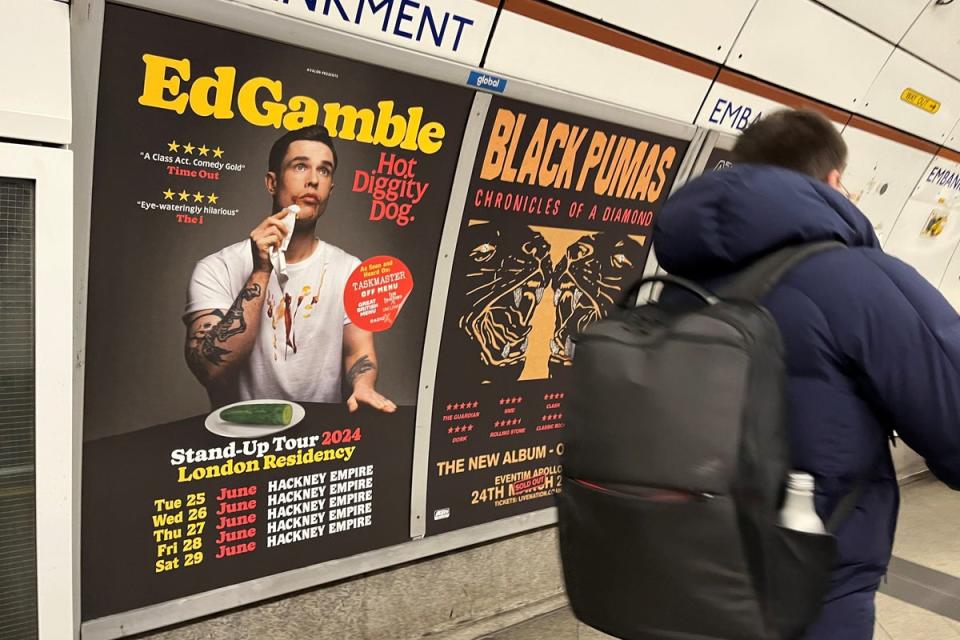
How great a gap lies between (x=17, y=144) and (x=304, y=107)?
Result: 0.91 metres

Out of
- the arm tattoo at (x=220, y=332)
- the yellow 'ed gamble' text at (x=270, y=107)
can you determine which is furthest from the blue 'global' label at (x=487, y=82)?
the arm tattoo at (x=220, y=332)

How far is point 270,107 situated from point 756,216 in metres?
1.63

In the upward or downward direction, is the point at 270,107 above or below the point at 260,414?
above

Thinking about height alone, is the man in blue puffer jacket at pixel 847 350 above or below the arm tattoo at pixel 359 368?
above

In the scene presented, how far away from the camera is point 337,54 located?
244 centimetres

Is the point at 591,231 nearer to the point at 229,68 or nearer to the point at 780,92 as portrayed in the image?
the point at 780,92

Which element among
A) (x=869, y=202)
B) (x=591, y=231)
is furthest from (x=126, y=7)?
(x=869, y=202)

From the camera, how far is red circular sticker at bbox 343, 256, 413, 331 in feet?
9.30

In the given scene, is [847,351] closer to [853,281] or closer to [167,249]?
[853,281]

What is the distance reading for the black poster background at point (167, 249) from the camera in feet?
7.08

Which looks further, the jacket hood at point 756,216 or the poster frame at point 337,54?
the poster frame at point 337,54

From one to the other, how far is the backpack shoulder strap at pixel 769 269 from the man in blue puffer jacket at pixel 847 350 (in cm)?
1

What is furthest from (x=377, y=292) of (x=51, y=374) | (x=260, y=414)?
(x=51, y=374)

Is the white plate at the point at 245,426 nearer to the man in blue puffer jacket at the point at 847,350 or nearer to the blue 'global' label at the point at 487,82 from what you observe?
the blue 'global' label at the point at 487,82
